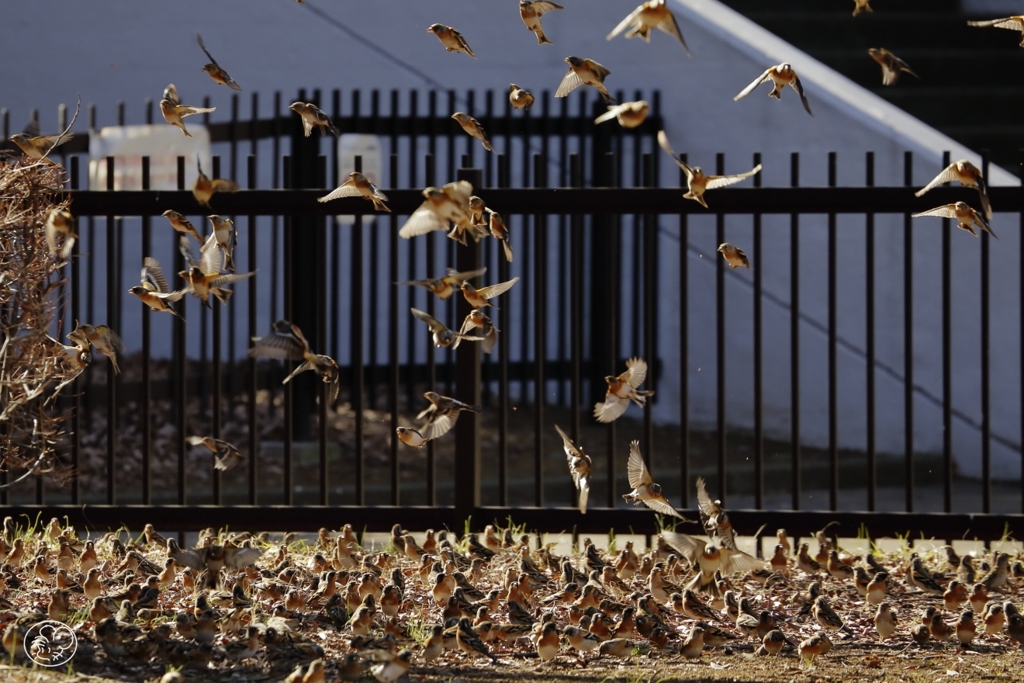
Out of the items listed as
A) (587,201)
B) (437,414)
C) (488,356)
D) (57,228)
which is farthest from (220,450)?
(488,356)

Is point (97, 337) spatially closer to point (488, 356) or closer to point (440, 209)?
point (440, 209)

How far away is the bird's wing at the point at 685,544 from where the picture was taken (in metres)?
5.82

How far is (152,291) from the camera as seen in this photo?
654cm

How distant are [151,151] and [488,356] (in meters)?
3.48

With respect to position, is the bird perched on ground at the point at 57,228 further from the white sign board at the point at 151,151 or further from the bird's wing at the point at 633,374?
the white sign board at the point at 151,151

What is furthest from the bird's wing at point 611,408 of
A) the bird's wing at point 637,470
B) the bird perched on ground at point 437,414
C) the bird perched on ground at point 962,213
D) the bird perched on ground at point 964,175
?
the bird perched on ground at point 964,175

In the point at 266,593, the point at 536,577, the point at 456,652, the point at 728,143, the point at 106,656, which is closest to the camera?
the point at 106,656

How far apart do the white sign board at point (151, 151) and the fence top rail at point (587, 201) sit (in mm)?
3750

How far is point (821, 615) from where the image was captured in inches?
239

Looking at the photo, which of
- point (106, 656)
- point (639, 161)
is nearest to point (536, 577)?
point (106, 656)

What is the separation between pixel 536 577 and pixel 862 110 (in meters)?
6.69

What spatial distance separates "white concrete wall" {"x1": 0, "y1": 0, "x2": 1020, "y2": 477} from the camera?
11805 millimetres

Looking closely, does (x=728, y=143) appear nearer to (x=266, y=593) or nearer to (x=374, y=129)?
(x=374, y=129)

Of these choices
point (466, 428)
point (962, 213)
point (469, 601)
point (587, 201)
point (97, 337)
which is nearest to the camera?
point (469, 601)
